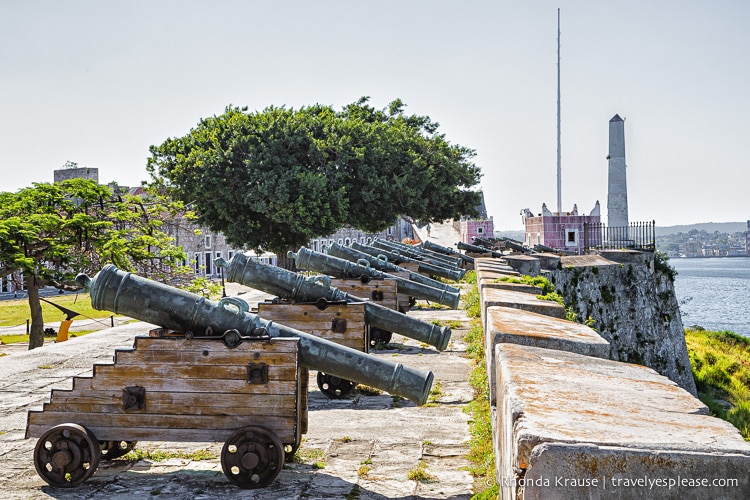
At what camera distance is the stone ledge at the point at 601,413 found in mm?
1883

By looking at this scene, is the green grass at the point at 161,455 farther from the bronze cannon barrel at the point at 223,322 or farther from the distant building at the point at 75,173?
the distant building at the point at 75,173

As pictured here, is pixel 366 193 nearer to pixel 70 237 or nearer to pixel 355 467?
pixel 70 237

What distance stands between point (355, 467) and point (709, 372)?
25.2 metres

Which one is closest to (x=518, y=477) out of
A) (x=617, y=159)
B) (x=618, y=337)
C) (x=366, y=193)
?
(x=618, y=337)

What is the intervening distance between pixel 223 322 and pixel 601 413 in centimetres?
303

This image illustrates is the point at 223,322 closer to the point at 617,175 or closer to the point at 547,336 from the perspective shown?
the point at 547,336

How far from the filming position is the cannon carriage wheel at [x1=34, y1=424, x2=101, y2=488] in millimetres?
4523

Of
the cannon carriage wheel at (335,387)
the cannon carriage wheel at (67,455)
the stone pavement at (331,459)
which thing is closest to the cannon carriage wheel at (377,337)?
the stone pavement at (331,459)

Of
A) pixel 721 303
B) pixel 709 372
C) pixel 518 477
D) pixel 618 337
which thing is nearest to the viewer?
pixel 518 477

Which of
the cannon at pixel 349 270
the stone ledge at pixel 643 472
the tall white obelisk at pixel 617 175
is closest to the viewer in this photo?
the stone ledge at pixel 643 472

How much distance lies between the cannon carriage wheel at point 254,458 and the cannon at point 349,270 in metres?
5.02

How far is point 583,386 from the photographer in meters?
2.66

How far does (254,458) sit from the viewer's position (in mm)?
4492

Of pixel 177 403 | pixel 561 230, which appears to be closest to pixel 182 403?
pixel 177 403
